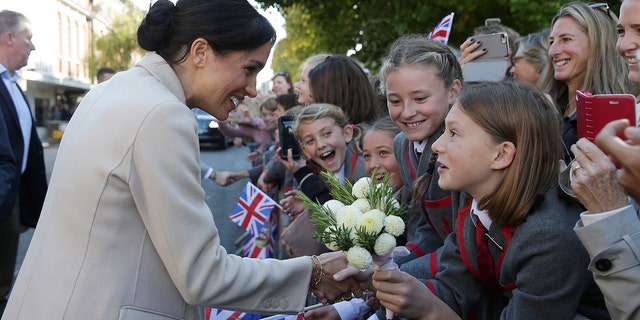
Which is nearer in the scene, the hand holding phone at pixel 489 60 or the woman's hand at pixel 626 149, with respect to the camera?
the woman's hand at pixel 626 149

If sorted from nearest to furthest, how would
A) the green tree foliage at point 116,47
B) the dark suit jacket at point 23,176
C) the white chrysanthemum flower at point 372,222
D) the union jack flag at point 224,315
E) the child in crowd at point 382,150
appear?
the white chrysanthemum flower at point 372,222 → the union jack flag at point 224,315 → the child in crowd at point 382,150 → the dark suit jacket at point 23,176 → the green tree foliage at point 116,47

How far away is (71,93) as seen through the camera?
52.7 metres

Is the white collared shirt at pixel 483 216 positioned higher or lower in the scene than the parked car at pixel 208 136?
higher

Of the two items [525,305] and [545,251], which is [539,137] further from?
[525,305]

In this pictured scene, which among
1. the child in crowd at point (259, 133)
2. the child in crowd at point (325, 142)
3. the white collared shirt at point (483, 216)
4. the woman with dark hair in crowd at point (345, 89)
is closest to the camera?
the white collared shirt at point (483, 216)

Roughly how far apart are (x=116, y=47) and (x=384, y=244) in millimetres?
47884

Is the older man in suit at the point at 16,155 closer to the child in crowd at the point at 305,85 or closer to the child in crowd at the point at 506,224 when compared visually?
the child in crowd at the point at 305,85

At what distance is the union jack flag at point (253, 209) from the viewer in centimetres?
615

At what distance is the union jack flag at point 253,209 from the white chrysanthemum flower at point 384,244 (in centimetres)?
358

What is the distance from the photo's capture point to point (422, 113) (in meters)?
3.46

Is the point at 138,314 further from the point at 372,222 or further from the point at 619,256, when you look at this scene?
the point at 619,256

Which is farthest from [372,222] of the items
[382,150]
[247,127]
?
[247,127]

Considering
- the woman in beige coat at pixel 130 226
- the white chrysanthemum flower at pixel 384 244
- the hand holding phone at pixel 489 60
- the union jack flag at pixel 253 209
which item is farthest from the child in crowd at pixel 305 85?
the woman in beige coat at pixel 130 226

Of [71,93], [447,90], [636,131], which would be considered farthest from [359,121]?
[71,93]
